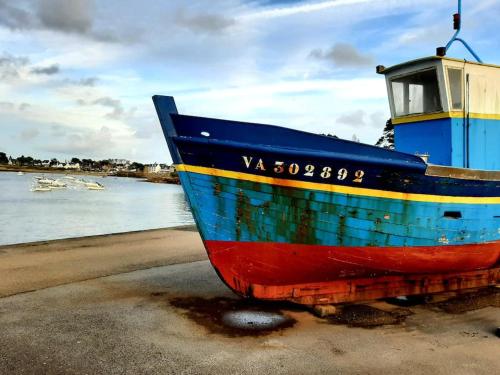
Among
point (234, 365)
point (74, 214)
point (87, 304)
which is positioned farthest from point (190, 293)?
point (74, 214)

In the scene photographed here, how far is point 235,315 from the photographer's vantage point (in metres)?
6.16

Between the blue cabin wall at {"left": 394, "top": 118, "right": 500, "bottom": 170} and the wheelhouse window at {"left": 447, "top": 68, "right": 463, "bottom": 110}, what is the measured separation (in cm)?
26

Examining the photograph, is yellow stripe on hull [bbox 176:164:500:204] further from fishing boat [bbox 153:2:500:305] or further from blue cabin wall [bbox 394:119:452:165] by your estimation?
blue cabin wall [bbox 394:119:452:165]

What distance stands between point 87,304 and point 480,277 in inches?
263

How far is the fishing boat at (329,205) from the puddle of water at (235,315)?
0.39m

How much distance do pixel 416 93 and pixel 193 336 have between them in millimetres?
5477

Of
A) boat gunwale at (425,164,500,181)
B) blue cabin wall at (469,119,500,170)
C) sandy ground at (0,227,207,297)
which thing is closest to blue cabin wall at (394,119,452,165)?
blue cabin wall at (469,119,500,170)

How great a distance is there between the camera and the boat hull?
17.6 feet

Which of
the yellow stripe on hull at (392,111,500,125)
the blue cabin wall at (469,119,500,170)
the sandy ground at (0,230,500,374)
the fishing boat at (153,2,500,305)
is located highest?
the yellow stripe on hull at (392,111,500,125)

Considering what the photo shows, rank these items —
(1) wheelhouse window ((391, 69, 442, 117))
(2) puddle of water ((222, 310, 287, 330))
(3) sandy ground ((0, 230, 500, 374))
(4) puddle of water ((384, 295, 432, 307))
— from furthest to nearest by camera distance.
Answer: (1) wheelhouse window ((391, 69, 442, 117))
(4) puddle of water ((384, 295, 432, 307))
(2) puddle of water ((222, 310, 287, 330))
(3) sandy ground ((0, 230, 500, 374))

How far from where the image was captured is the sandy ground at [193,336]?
4.48 m

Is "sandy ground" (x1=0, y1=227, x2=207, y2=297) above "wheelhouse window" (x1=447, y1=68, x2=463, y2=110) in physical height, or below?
below

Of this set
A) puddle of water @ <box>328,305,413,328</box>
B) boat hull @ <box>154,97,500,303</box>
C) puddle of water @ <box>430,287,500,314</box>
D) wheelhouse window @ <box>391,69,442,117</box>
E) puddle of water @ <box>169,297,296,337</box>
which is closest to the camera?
boat hull @ <box>154,97,500,303</box>

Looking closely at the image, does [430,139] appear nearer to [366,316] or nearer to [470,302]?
[470,302]
